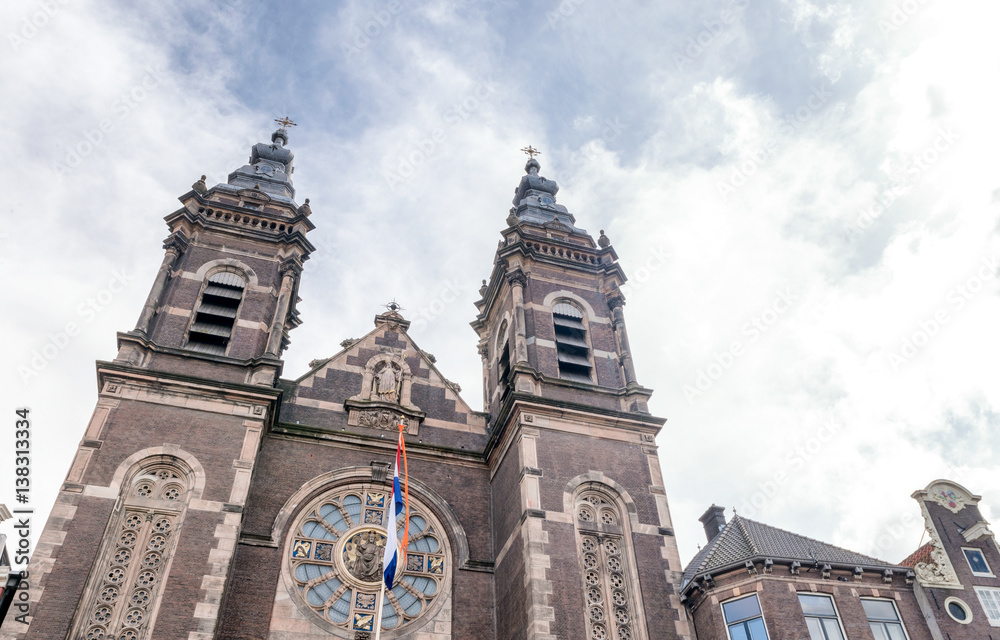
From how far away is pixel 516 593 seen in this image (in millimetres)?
18641

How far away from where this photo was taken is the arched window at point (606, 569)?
18.0 metres

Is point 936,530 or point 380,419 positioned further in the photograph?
point 380,419

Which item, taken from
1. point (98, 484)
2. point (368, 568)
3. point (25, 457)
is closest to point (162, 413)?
point (98, 484)

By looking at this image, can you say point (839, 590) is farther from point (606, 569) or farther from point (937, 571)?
point (606, 569)

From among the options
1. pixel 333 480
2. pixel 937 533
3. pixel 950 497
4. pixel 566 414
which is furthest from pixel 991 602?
pixel 333 480

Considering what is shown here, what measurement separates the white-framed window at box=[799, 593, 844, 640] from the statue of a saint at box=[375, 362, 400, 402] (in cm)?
1281

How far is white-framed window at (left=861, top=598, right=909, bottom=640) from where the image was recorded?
730 inches

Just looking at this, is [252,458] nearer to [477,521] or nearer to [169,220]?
[477,521]

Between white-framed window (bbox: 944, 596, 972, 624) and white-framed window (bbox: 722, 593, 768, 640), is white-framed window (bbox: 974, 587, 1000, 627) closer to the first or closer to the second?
white-framed window (bbox: 944, 596, 972, 624)

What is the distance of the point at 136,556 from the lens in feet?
56.6

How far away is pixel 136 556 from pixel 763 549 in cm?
1495

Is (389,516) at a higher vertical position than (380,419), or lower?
lower

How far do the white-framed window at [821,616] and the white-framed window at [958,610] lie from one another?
343 centimetres

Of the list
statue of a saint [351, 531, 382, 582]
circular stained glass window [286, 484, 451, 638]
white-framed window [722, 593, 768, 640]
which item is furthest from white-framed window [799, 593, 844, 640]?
statue of a saint [351, 531, 382, 582]
